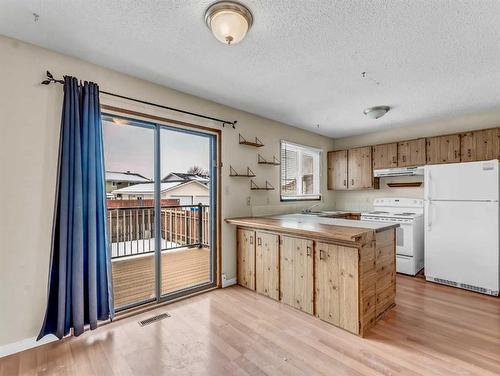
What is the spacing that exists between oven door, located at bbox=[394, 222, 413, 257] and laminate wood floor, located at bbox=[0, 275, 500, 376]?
43.7 inches

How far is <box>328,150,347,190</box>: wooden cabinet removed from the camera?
5281 millimetres

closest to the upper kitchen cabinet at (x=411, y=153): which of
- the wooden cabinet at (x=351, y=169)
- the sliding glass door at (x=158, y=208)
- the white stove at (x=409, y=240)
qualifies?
the wooden cabinet at (x=351, y=169)

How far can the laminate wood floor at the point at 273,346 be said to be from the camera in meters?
1.89

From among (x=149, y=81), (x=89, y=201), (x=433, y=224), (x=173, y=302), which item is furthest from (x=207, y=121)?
(x=433, y=224)

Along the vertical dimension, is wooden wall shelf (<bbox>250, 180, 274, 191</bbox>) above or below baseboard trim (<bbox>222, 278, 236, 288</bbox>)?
above

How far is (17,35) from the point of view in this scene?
2031 mm

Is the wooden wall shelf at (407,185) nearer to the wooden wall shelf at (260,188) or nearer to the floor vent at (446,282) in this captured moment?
the floor vent at (446,282)

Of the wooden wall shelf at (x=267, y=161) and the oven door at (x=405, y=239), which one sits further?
the wooden wall shelf at (x=267, y=161)

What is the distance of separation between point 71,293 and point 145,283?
1282 mm

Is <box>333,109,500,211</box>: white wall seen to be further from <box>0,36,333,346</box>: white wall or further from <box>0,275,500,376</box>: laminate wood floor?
<box>0,36,333,346</box>: white wall

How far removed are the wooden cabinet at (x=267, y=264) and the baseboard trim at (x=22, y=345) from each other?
6.99ft

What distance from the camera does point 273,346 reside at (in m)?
2.17

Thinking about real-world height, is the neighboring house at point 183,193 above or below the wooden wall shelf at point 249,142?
below

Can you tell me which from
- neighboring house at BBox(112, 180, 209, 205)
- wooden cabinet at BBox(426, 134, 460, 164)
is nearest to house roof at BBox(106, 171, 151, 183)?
neighboring house at BBox(112, 180, 209, 205)
